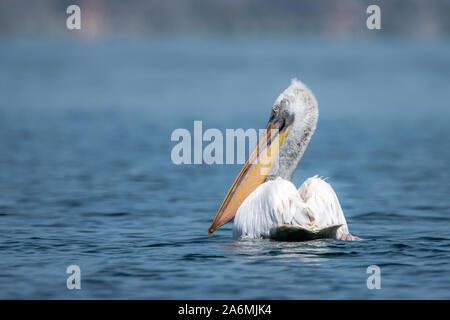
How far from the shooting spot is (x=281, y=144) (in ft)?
28.6

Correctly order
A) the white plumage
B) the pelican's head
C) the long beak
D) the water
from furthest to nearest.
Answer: the pelican's head < the long beak < the white plumage < the water

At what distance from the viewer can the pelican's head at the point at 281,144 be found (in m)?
8.50

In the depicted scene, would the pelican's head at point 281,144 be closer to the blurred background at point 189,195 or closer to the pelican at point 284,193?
the pelican at point 284,193

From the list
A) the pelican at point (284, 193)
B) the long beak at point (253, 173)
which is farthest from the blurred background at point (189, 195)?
the long beak at point (253, 173)

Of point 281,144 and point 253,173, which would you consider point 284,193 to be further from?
point 281,144

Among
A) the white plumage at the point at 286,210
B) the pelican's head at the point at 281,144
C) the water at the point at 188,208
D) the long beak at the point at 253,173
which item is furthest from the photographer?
the pelican's head at the point at 281,144

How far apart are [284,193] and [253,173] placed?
1.00 metres

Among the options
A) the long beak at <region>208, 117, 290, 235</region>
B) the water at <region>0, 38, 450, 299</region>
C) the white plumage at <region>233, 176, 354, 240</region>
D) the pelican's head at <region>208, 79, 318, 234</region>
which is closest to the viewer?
the water at <region>0, 38, 450, 299</region>

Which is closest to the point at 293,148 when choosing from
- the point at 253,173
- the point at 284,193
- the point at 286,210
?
the point at 253,173

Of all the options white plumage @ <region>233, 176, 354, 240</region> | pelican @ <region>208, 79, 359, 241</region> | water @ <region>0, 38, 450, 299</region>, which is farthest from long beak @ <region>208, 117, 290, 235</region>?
white plumage @ <region>233, 176, 354, 240</region>

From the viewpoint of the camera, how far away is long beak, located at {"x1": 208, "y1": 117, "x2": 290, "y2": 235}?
839 centimetres

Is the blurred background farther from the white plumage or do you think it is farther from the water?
the white plumage

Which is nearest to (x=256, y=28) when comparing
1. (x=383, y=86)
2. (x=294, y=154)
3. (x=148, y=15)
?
(x=148, y=15)
